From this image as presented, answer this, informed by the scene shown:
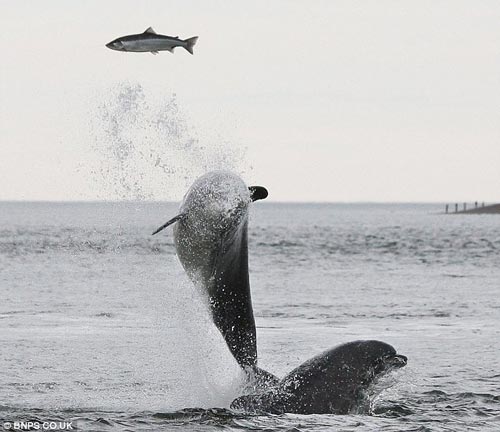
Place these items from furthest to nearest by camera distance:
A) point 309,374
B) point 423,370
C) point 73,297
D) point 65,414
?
point 73,297 → point 423,370 → point 65,414 → point 309,374

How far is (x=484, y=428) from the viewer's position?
13172mm

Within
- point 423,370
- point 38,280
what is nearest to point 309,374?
point 423,370

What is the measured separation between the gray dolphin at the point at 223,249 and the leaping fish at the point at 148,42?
6.11m

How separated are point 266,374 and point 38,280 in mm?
28948

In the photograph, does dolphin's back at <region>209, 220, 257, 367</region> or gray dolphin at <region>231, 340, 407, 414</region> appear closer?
gray dolphin at <region>231, 340, 407, 414</region>

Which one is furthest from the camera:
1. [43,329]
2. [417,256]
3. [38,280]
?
[417,256]

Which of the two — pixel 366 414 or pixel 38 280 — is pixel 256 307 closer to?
pixel 38 280

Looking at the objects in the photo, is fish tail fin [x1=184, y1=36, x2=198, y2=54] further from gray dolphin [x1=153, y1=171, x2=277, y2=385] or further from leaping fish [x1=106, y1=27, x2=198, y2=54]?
gray dolphin [x1=153, y1=171, x2=277, y2=385]

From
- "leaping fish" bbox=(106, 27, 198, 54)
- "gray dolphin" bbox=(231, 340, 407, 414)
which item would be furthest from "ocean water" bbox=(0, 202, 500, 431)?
"leaping fish" bbox=(106, 27, 198, 54)

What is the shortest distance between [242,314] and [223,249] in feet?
3.03

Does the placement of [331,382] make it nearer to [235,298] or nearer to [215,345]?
[235,298]

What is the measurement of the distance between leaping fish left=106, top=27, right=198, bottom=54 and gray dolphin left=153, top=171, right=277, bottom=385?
6.11 meters

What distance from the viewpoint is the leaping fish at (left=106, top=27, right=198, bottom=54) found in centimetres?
1817

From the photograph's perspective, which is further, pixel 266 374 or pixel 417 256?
pixel 417 256
